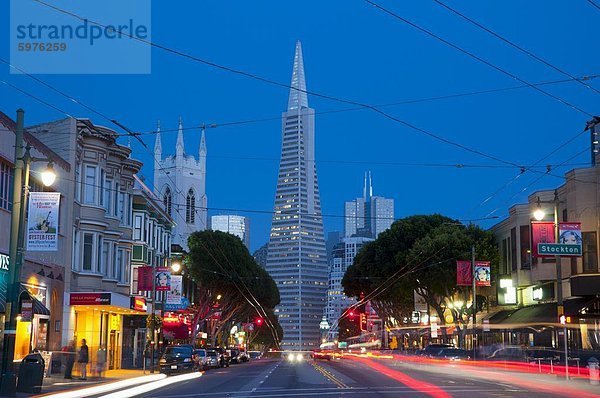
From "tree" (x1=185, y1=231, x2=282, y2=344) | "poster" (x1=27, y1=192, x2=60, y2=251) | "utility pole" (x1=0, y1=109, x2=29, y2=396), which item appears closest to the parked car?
"tree" (x1=185, y1=231, x2=282, y2=344)

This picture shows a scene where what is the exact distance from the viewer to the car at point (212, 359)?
62688mm

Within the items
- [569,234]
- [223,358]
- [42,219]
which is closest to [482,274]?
[223,358]

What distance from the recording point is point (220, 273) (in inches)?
3273

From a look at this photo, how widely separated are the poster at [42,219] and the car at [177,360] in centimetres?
2317

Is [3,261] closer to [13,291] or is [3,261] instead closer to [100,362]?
[13,291]

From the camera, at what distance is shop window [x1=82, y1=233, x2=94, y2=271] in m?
49.3

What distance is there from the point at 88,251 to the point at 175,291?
493 inches

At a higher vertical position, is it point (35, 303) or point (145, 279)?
point (145, 279)

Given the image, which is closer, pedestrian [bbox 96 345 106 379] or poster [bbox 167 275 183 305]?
pedestrian [bbox 96 345 106 379]

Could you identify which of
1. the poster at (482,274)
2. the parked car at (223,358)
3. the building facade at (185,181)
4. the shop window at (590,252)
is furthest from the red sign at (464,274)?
the building facade at (185,181)

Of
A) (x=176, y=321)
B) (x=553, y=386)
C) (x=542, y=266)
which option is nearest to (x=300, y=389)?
(x=553, y=386)

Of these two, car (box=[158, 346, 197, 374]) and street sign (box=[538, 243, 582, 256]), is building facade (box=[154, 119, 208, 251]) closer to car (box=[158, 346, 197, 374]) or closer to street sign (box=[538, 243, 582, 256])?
car (box=[158, 346, 197, 374])

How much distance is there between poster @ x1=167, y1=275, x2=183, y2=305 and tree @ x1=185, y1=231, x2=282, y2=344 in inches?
751

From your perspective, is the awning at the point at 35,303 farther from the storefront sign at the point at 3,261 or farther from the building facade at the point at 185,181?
the building facade at the point at 185,181
